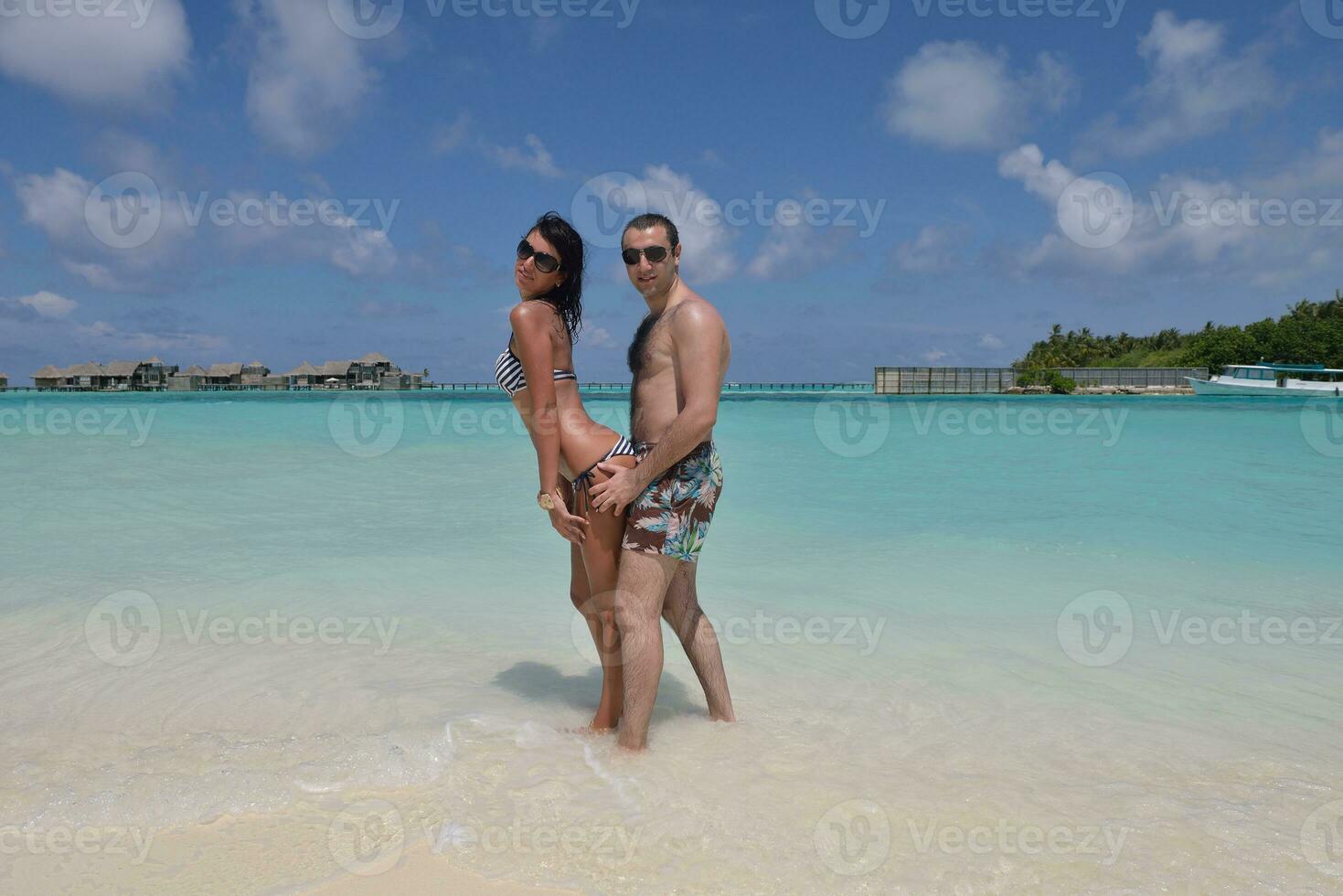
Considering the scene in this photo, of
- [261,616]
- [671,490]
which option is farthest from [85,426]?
[671,490]

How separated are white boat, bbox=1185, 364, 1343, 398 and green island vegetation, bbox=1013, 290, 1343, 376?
1155 cm

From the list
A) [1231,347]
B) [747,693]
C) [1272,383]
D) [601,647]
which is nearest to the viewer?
[601,647]

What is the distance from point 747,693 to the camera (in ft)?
11.8

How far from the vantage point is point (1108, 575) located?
19.3 feet

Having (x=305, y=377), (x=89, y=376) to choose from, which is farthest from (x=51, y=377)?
(x=305, y=377)

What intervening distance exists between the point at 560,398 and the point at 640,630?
0.88 metres

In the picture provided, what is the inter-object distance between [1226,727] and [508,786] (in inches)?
114

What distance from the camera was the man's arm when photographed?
250 centimetres

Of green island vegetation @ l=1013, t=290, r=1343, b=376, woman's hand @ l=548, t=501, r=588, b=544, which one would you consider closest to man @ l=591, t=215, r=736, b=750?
woman's hand @ l=548, t=501, r=588, b=544

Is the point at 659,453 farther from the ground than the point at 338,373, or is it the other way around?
the point at 338,373

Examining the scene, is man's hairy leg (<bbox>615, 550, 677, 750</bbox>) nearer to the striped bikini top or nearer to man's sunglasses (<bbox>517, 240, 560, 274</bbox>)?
the striped bikini top

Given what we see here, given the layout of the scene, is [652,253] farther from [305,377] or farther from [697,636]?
[305,377]

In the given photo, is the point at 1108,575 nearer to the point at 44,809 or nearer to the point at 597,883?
the point at 597,883

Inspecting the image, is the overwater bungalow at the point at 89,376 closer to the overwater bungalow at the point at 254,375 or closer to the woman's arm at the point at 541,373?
the overwater bungalow at the point at 254,375
